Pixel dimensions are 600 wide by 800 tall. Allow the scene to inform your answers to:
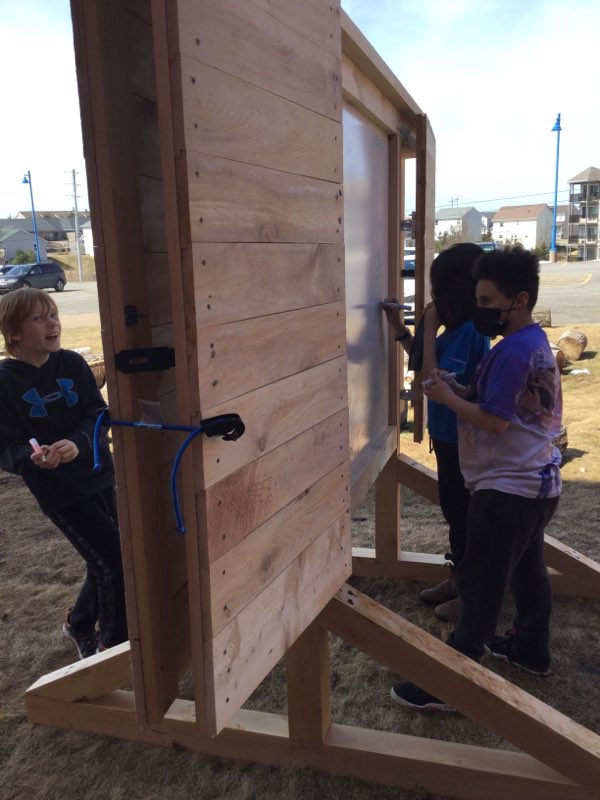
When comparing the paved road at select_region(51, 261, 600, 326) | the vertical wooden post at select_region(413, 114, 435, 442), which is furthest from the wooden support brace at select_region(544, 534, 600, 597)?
the paved road at select_region(51, 261, 600, 326)

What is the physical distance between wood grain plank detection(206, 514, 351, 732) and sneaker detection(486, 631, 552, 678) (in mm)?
1138

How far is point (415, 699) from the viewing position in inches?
103

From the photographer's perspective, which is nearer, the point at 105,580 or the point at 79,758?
the point at 79,758

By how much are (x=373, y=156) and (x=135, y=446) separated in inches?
73.0

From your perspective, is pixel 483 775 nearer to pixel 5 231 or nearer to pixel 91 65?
pixel 91 65

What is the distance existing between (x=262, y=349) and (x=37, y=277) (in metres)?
30.9

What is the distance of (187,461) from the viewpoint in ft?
4.44

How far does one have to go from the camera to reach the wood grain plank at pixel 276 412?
140 cm

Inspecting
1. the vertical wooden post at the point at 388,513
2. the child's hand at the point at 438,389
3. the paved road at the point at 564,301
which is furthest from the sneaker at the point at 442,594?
the paved road at the point at 564,301

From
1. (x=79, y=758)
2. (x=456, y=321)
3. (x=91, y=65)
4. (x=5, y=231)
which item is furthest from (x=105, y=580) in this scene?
(x=5, y=231)

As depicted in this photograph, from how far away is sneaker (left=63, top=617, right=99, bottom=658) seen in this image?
9.55 feet

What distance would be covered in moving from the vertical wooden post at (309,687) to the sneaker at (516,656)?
95cm

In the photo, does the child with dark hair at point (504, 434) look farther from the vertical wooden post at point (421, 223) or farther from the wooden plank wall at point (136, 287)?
the wooden plank wall at point (136, 287)

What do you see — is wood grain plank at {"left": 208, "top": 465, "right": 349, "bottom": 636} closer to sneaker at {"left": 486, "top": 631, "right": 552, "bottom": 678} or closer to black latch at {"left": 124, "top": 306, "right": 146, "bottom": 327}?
black latch at {"left": 124, "top": 306, "right": 146, "bottom": 327}
